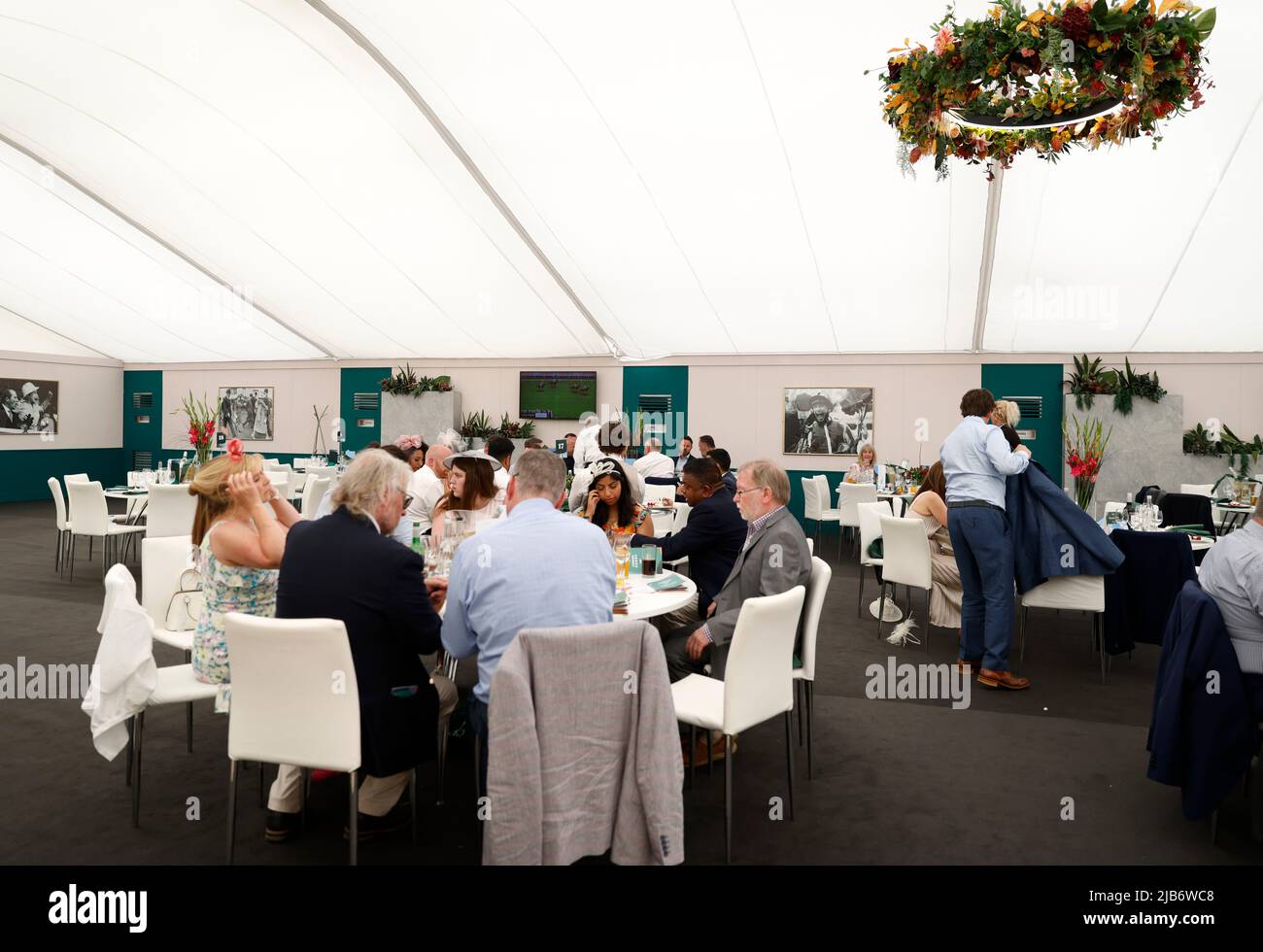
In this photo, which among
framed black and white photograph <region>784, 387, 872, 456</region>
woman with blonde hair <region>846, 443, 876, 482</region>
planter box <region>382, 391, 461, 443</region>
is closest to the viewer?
woman with blonde hair <region>846, 443, 876, 482</region>

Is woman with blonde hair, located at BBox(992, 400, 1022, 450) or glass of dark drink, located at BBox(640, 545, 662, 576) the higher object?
woman with blonde hair, located at BBox(992, 400, 1022, 450)

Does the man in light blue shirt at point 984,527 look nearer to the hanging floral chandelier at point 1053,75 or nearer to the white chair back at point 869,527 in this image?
the hanging floral chandelier at point 1053,75

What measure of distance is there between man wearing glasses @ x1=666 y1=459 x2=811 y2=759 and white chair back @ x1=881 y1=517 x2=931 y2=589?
2293 mm

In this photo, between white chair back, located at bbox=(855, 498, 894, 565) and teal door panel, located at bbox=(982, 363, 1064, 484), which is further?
teal door panel, located at bbox=(982, 363, 1064, 484)

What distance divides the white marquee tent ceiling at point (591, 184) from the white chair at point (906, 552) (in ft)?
13.3

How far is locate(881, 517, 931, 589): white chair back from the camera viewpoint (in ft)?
19.1

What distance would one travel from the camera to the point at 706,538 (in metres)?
4.51

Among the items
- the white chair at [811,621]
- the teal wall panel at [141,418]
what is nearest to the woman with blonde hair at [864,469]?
the white chair at [811,621]

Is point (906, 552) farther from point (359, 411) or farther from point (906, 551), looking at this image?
point (359, 411)

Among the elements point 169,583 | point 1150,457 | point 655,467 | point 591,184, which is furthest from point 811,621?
point 1150,457

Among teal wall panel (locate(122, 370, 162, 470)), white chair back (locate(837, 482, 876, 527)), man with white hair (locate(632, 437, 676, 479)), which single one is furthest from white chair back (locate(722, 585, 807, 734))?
teal wall panel (locate(122, 370, 162, 470))

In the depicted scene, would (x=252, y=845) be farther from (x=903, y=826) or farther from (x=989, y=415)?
(x=989, y=415)

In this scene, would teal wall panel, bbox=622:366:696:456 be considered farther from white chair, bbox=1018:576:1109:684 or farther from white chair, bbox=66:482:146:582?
white chair, bbox=1018:576:1109:684
